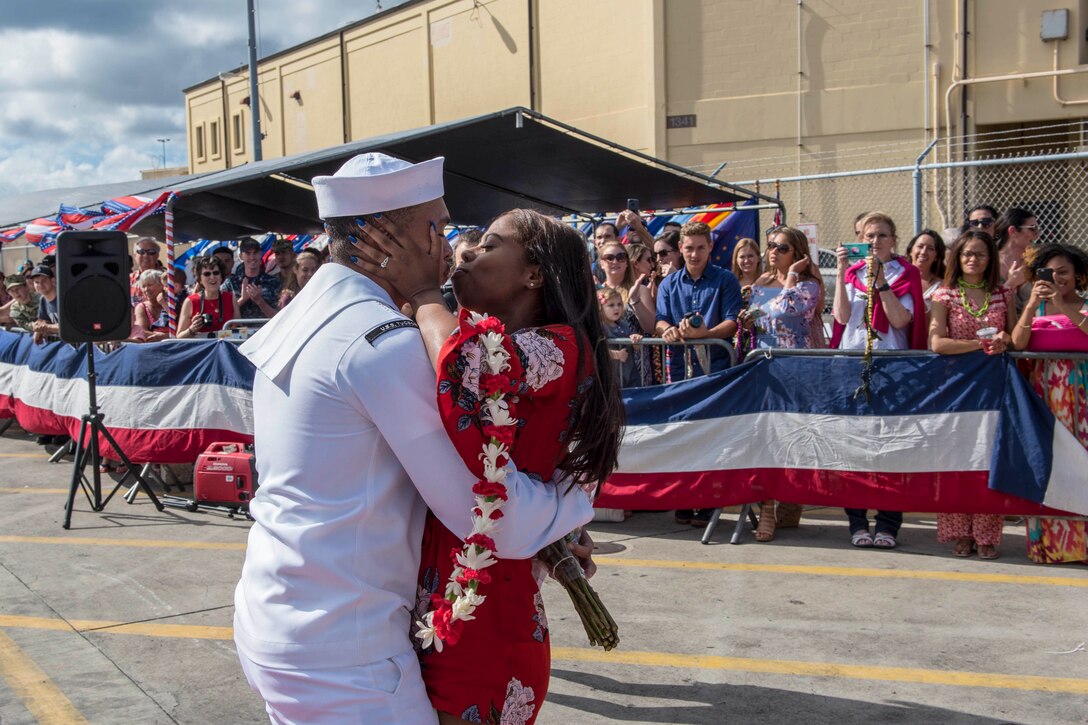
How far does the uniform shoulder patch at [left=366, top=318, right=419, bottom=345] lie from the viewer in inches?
76.8

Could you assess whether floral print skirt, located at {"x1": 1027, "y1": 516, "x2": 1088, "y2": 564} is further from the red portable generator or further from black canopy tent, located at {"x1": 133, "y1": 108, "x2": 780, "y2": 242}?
the red portable generator

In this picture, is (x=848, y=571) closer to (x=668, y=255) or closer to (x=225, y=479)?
(x=668, y=255)

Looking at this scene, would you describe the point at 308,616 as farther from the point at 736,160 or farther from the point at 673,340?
the point at 736,160

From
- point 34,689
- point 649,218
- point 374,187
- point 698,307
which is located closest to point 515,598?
point 374,187

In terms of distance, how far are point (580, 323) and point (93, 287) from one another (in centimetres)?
741

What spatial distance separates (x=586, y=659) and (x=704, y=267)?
349cm

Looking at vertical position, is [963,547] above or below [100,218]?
below

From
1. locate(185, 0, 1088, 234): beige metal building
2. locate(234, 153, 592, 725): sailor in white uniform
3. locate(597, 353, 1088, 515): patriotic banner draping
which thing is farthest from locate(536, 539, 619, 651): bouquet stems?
locate(185, 0, 1088, 234): beige metal building

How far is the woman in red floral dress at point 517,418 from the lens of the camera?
1934 mm

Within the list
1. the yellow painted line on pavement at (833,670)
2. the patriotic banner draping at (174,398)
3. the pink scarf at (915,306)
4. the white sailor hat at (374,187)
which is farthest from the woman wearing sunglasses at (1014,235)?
the white sailor hat at (374,187)

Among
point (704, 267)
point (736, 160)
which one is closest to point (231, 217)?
point (704, 267)

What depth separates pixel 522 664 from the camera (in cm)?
210

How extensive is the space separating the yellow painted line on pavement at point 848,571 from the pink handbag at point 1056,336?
54.0 inches

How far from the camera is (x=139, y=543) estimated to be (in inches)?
294
